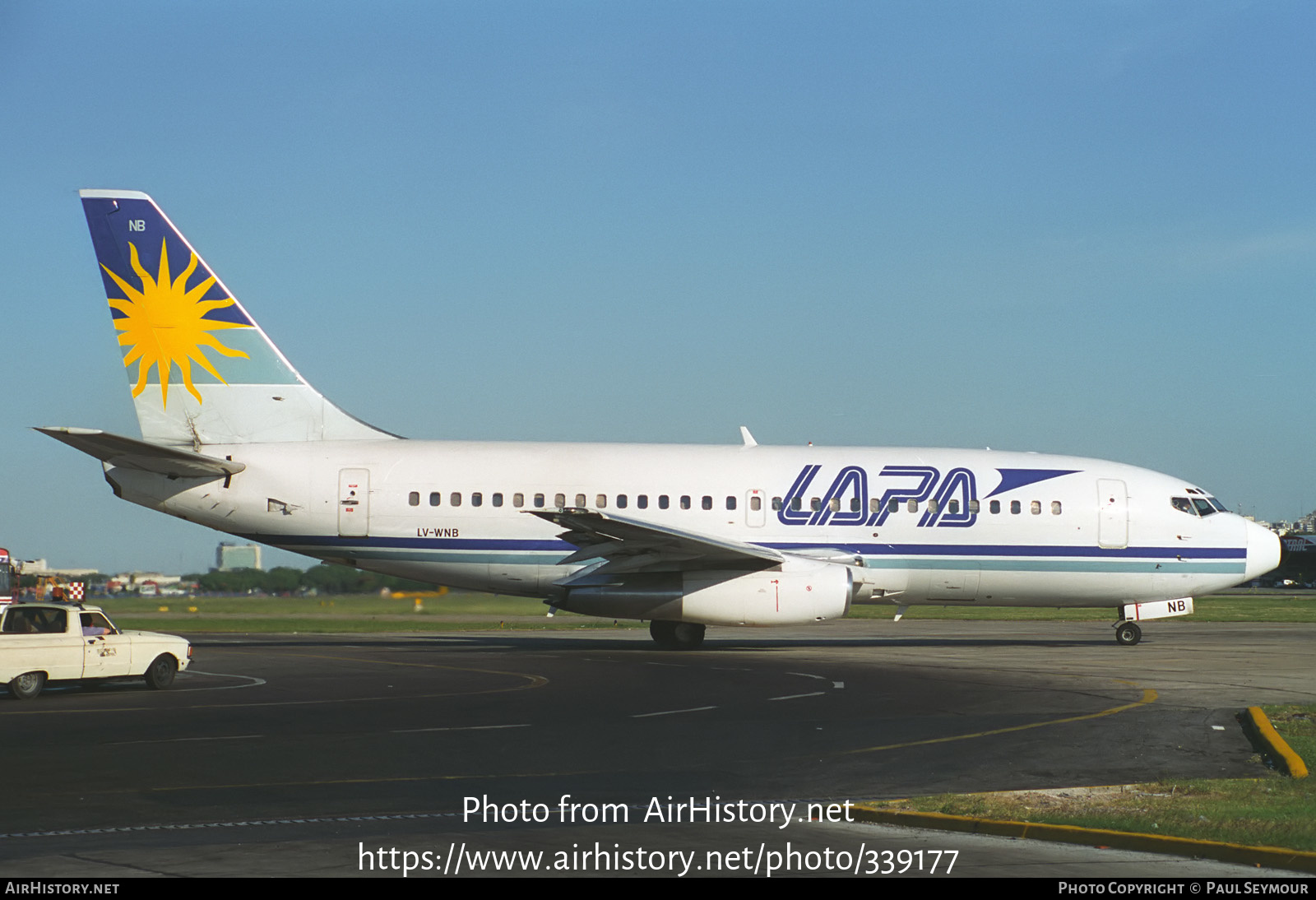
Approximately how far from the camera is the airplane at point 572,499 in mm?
27500

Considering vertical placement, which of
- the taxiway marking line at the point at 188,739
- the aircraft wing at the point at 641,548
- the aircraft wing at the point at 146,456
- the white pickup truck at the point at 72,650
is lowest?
the taxiway marking line at the point at 188,739

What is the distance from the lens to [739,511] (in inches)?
1101

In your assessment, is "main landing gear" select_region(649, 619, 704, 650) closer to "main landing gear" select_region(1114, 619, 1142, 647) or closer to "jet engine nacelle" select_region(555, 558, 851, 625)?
"jet engine nacelle" select_region(555, 558, 851, 625)

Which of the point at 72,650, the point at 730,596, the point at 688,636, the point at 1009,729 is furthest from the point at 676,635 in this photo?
Answer: the point at 1009,729

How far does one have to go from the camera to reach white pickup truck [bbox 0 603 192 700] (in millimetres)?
17844

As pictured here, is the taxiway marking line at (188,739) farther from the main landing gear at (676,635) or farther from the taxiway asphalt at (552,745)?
the main landing gear at (676,635)

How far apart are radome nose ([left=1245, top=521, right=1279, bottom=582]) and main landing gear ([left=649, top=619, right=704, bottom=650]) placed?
1311 centimetres

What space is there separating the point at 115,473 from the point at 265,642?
603 centimetres

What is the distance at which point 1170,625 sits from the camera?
40.0 m

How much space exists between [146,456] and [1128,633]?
22395 mm

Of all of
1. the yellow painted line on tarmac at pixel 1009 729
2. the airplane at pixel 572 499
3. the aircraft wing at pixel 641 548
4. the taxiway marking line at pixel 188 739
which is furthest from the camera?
the airplane at pixel 572 499

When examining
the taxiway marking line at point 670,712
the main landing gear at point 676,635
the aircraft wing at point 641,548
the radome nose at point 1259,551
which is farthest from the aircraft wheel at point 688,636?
the radome nose at point 1259,551

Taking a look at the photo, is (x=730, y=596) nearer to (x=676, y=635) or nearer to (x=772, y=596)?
(x=772, y=596)

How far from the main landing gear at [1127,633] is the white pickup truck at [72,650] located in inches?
823
